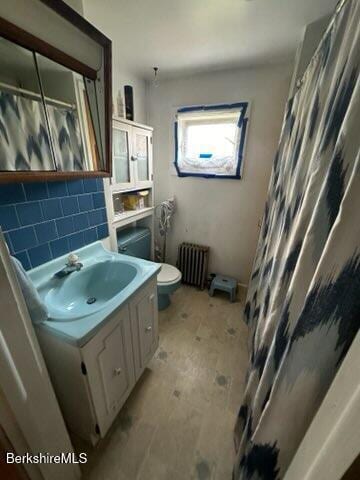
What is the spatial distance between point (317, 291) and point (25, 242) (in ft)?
4.00

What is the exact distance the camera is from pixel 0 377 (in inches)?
21.8

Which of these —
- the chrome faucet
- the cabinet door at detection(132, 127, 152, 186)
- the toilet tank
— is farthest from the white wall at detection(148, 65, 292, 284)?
the chrome faucet

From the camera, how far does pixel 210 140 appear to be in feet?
6.72

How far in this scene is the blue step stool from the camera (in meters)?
2.20

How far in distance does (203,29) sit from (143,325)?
1877 millimetres

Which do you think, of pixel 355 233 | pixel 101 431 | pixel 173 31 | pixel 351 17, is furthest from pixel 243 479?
pixel 173 31

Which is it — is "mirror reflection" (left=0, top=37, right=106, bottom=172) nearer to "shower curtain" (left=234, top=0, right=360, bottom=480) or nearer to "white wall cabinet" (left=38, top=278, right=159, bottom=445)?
"white wall cabinet" (left=38, top=278, right=159, bottom=445)

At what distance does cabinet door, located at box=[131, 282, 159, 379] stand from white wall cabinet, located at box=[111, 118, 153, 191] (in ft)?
2.90

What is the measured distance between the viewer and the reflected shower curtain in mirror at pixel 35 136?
82cm

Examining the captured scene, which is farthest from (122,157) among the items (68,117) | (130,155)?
(68,117)

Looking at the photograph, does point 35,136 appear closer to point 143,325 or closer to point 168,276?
point 143,325

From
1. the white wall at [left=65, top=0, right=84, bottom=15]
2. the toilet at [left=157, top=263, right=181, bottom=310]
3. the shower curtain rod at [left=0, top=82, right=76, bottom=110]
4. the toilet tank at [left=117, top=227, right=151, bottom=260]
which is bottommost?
the toilet at [left=157, top=263, right=181, bottom=310]

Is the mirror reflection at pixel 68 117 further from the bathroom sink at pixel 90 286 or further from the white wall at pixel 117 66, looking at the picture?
the bathroom sink at pixel 90 286

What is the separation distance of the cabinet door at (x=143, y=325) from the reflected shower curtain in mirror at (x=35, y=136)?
82 centimetres
